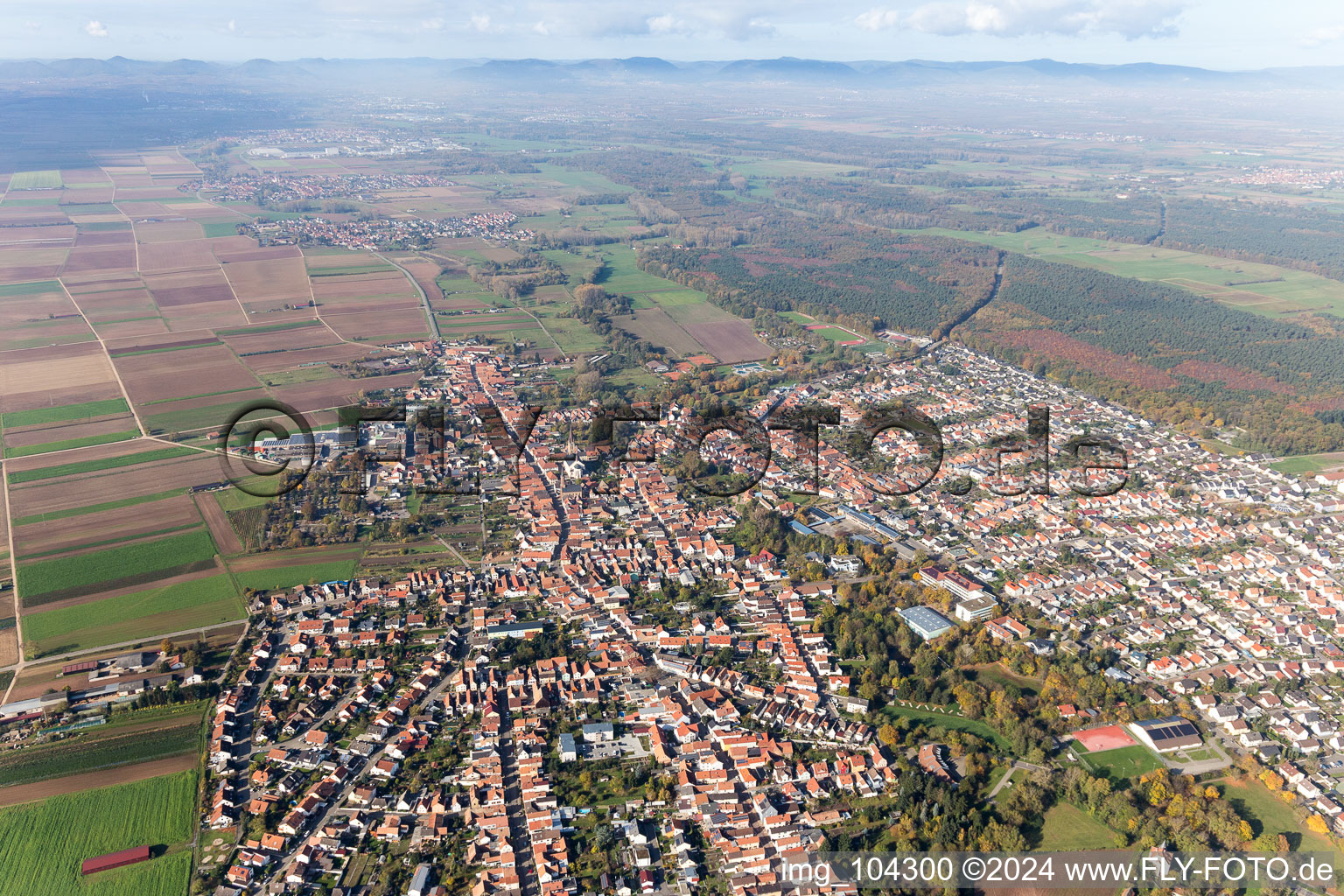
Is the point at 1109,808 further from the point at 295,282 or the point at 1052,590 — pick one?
the point at 295,282

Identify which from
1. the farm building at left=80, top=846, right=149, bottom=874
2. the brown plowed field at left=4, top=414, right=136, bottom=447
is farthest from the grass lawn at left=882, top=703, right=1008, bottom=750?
the brown plowed field at left=4, top=414, right=136, bottom=447

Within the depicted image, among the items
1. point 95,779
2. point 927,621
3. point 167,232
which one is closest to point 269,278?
point 167,232

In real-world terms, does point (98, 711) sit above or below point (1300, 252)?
below

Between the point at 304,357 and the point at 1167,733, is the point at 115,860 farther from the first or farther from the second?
the point at 304,357

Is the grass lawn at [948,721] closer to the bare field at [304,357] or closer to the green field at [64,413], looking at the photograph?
the green field at [64,413]

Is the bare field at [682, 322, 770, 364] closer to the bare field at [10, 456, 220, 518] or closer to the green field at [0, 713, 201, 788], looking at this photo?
the bare field at [10, 456, 220, 518]

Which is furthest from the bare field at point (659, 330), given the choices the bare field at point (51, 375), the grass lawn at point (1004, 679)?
the grass lawn at point (1004, 679)

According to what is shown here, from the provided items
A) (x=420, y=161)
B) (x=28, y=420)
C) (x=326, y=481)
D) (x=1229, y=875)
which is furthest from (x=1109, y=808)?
(x=420, y=161)
